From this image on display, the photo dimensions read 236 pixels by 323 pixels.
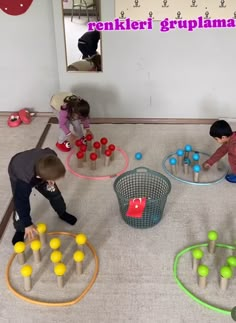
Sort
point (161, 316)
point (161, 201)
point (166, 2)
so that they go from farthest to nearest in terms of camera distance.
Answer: point (166, 2)
point (161, 201)
point (161, 316)

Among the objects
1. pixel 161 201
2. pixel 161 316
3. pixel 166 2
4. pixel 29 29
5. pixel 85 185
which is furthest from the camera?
pixel 29 29

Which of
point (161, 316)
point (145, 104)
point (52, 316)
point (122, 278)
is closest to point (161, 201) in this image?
point (122, 278)

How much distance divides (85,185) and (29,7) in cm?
121

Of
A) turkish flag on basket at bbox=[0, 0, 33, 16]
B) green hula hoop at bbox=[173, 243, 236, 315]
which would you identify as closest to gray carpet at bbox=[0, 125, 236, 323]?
green hula hoop at bbox=[173, 243, 236, 315]

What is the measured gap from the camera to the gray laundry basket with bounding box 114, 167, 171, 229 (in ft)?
5.88

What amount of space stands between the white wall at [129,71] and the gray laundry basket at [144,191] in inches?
32.5

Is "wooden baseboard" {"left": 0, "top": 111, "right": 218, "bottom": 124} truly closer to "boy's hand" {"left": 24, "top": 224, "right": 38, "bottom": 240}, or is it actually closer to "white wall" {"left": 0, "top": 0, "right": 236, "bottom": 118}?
"white wall" {"left": 0, "top": 0, "right": 236, "bottom": 118}

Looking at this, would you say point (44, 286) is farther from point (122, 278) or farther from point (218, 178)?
point (218, 178)

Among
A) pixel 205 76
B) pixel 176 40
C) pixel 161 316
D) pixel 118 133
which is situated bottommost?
pixel 161 316

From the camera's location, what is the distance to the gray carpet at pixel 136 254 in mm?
1449

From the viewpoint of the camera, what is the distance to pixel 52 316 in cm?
144

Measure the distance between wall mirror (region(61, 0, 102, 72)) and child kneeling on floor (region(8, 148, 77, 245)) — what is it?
1.13 metres

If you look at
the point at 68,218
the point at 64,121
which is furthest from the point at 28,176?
the point at 64,121

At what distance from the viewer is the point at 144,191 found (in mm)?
2059
